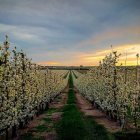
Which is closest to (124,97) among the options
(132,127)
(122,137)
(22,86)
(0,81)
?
(132,127)

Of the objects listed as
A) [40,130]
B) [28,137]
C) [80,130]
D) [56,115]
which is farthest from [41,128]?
[56,115]

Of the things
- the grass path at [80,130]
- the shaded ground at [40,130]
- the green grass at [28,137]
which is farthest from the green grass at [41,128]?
the green grass at [28,137]

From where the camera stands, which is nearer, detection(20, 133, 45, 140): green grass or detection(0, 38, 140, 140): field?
detection(0, 38, 140, 140): field

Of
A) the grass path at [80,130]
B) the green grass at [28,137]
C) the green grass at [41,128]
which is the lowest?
the green grass at [28,137]

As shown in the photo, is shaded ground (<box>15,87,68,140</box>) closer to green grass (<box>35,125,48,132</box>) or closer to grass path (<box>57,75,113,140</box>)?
green grass (<box>35,125,48,132</box>)

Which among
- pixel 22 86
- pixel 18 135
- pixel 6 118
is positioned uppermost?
pixel 22 86

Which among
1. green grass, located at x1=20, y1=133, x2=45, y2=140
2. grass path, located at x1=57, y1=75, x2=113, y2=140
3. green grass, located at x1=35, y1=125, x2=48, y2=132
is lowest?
green grass, located at x1=20, y1=133, x2=45, y2=140

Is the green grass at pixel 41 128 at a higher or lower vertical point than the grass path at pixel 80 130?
lower

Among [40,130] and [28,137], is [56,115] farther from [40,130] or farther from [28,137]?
[28,137]

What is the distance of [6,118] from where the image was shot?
37688mm

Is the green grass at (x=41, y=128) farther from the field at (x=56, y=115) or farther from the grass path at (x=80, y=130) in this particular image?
the grass path at (x=80, y=130)

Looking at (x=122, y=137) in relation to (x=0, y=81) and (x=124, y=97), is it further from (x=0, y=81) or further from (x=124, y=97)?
(x=0, y=81)

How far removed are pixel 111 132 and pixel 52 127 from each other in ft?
29.3

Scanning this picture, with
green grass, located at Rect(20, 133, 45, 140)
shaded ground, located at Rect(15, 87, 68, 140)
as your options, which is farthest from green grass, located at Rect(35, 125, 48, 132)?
green grass, located at Rect(20, 133, 45, 140)
